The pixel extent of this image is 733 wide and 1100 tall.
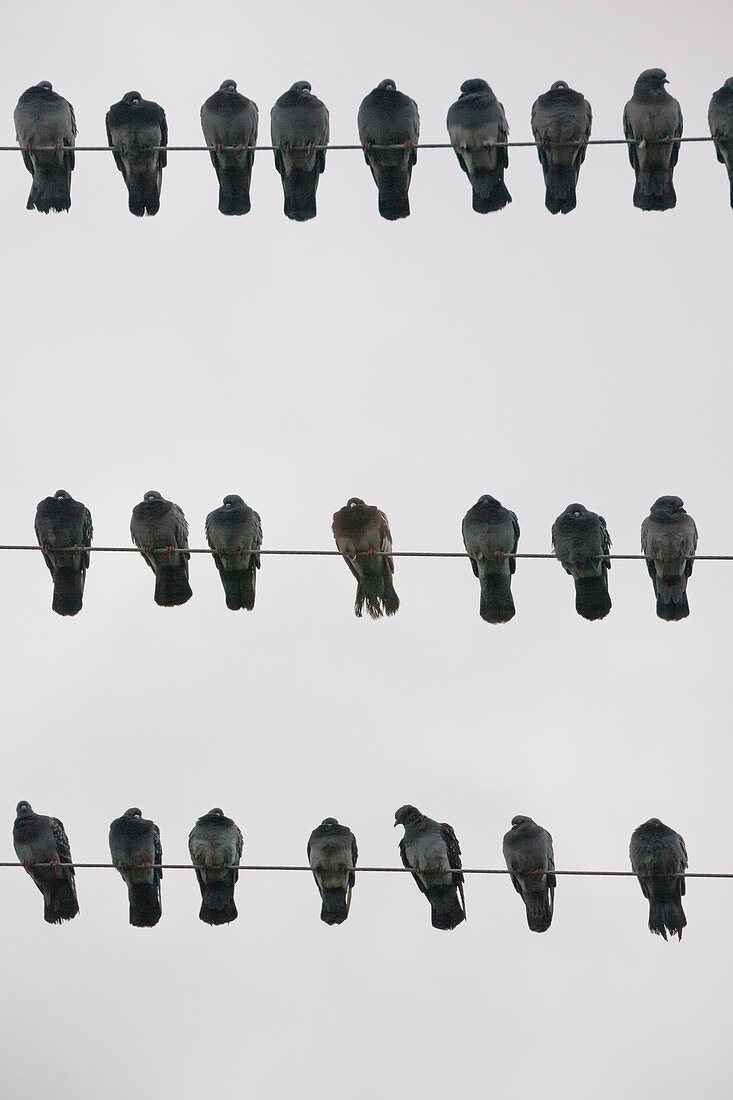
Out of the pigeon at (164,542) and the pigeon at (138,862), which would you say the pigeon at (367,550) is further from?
the pigeon at (138,862)

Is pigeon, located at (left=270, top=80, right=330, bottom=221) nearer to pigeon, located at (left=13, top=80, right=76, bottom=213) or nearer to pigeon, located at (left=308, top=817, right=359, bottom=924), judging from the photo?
pigeon, located at (left=13, top=80, right=76, bottom=213)

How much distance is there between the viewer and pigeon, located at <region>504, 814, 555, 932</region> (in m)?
14.9

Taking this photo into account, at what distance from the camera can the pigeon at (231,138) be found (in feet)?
50.0

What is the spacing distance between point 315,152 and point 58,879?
6.02 metres

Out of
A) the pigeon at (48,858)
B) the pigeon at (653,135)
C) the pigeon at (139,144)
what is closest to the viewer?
the pigeon at (48,858)

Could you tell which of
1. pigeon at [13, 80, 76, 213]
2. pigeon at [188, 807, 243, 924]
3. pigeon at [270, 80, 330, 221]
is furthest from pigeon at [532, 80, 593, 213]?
pigeon at [188, 807, 243, 924]

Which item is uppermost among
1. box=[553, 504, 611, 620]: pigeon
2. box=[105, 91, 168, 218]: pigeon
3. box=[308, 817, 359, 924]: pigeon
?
box=[105, 91, 168, 218]: pigeon

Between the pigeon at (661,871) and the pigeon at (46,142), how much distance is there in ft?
21.6

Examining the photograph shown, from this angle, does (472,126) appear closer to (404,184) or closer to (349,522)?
(404,184)

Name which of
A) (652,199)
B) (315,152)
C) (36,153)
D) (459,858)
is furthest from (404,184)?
(459,858)

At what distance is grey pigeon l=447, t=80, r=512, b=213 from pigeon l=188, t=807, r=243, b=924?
527 centimetres

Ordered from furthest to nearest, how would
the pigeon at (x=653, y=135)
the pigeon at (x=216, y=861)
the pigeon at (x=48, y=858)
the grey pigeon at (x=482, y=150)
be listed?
the grey pigeon at (x=482, y=150)
the pigeon at (x=653, y=135)
the pigeon at (x=48, y=858)
the pigeon at (x=216, y=861)

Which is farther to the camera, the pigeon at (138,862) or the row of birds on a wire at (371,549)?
the pigeon at (138,862)

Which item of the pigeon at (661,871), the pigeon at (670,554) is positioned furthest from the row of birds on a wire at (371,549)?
the pigeon at (661,871)
